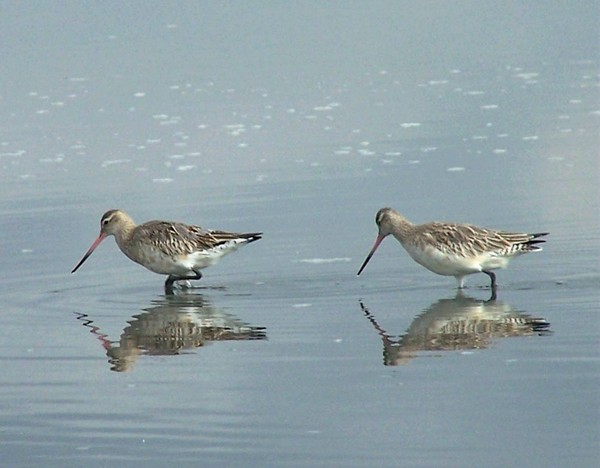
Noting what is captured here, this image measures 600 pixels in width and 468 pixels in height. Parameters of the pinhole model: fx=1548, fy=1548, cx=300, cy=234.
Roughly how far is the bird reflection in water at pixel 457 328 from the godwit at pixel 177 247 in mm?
1684

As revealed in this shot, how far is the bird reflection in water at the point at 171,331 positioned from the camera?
8914 millimetres

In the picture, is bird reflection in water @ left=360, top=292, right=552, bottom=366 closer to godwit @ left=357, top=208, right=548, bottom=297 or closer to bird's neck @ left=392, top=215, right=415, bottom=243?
godwit @ left=357, top=208, right=548, bottom=297

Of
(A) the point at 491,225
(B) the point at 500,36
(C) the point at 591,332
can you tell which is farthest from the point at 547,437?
(B) the point at 500,36

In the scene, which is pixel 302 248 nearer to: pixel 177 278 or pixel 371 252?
pixel 371 252

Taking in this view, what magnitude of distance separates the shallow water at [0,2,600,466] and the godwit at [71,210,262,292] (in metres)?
0.19

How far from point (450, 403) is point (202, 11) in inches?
849

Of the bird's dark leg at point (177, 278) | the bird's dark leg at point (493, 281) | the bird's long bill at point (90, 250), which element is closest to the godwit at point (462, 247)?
the bird's dark leg at point (493, 281)

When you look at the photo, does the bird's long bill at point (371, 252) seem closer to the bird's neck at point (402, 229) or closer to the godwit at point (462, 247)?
the godwit at point (462, 247)

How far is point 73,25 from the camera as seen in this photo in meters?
26.7

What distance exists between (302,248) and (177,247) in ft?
3.41

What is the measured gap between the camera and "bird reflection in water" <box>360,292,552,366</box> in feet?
28.2

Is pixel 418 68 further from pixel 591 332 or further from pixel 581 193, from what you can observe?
pixel 591 332

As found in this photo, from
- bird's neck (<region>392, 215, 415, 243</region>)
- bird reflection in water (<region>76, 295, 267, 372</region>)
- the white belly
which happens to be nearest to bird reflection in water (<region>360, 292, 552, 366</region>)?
the white belly

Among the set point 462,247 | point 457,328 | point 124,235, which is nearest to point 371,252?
point 462,247
